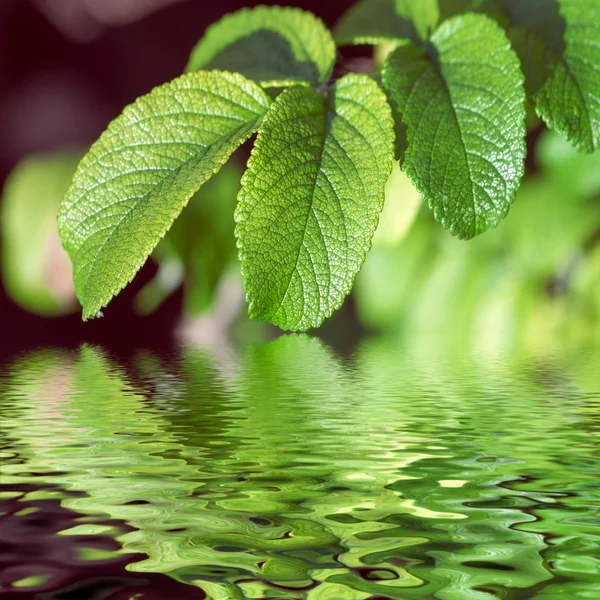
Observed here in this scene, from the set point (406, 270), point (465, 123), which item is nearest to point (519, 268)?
point (406, 270)

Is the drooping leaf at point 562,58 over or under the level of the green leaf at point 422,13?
under

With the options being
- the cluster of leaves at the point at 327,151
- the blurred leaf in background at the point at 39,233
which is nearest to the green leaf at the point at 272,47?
the cluster of leaves at the point at 327,151

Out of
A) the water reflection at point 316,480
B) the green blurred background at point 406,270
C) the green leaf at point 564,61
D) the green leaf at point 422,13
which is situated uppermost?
the green leaf at point 422,13

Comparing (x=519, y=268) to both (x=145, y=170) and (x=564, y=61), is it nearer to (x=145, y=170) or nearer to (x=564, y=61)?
(x=564, y=61)

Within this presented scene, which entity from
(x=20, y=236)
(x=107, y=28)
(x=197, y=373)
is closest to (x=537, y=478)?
(x=197, y=373)

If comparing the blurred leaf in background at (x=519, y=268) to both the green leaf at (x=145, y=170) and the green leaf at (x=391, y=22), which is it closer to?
the green leaf at (x=391, y=22)

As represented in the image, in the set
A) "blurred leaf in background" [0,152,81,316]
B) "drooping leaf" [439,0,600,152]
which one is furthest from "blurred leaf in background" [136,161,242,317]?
"drooping leaf" [439,0,600,152]

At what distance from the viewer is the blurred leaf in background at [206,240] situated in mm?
758

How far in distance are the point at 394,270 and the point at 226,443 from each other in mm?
346

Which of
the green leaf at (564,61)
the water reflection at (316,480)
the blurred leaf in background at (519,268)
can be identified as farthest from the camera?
the blurred leaf in background at (519,268)

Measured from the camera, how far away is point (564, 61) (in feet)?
1.33

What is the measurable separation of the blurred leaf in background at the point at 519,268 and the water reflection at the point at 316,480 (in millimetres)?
101

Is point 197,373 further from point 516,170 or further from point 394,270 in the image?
point 516,170

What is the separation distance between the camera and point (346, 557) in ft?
0.94
